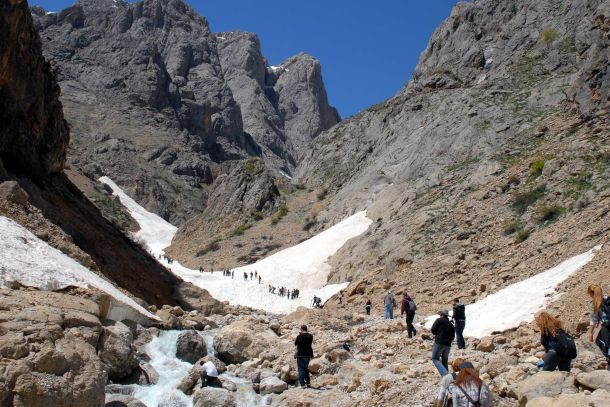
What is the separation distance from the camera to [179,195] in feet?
369

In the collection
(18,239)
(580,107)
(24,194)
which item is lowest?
(18,239)

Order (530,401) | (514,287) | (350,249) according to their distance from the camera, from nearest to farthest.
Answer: (530,401), (514,287), (350,249)

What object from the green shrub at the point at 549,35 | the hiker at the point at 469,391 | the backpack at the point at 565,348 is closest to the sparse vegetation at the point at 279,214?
the green shrub at the point at 549,35

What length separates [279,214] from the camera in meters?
68.9

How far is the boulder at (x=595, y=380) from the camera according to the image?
796 centimetres

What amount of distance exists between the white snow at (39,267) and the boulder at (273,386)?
19.6 feet

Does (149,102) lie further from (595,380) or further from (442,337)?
(595,380)

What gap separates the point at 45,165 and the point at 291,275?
23.3 metres

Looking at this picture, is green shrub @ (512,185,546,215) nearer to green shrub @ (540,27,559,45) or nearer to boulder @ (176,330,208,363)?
boulder @ (176,330,208,363)

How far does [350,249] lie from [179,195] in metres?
74.2

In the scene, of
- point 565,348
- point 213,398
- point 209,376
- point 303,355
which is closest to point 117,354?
point 209,376

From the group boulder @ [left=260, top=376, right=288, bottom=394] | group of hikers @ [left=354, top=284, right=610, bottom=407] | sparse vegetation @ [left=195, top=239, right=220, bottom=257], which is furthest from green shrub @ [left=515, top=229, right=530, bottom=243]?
sparse vegetation @ [left=195, top=239, right=220, bottom=257]

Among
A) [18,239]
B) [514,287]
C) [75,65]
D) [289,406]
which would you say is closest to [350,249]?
[514,287]

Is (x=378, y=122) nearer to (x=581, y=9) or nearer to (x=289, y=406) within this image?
(x=581, y=9)
